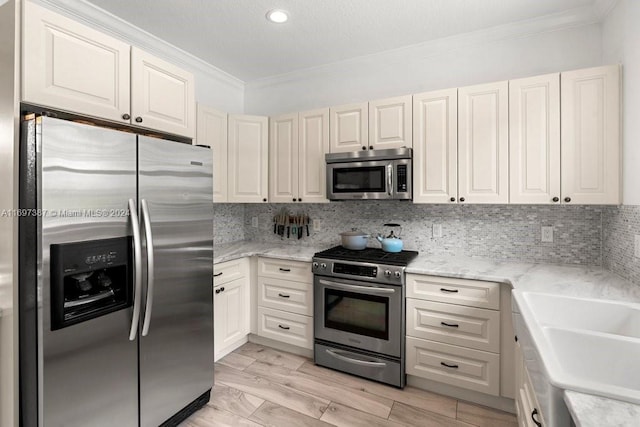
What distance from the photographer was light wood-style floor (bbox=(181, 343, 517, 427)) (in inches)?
78.8

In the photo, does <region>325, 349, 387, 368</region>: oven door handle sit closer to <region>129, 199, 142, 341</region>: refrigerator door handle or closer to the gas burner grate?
the gas burner grate

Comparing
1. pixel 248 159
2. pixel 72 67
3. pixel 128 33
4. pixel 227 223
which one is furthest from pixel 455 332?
pixel 128 33

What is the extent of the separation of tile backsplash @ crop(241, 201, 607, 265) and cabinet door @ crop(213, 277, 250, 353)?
87 centimetres

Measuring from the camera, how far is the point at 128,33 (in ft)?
8.15

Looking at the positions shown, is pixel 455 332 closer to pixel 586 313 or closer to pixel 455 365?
pixel 455 365

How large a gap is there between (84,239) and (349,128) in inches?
81.2

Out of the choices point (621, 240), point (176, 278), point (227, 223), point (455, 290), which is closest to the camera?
point (176, 278)

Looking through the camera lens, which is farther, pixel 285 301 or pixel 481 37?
pixel 285 301

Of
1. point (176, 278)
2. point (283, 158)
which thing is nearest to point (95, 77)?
point (176, 278)

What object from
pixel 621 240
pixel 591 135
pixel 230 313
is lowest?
pixel 230 313

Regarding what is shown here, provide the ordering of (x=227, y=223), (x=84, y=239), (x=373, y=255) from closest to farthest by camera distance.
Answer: (x=84, y=239) → (x=373, y=255) → (x=227, y=223)

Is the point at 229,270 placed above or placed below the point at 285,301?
above

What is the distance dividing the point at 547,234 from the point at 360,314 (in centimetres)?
154

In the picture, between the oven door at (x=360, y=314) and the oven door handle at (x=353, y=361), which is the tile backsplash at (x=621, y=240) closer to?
the oven door at (x=360, y=314)
